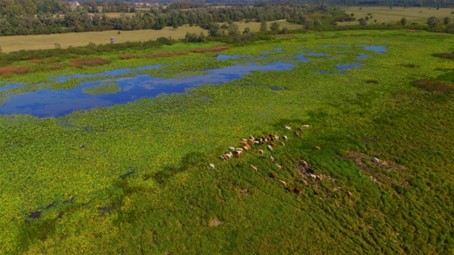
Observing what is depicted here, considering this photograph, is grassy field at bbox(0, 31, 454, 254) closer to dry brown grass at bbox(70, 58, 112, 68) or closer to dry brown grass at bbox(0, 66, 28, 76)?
dry brown grass at bbox(0, 66, 28, 76)

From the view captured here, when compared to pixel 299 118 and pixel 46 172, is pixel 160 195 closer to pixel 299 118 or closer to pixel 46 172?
pixel 46 172

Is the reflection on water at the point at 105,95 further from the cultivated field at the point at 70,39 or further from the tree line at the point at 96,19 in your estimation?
the tree line at the point at 96,19

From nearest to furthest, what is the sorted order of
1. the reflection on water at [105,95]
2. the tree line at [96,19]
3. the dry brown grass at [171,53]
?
the reflection on water at [105,95] → the dry brown grass at [171,53] → the tree line at [96,19]

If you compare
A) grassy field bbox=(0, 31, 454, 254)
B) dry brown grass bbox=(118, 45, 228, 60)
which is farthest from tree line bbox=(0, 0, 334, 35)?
grassy field bbox=(0, 31, 454, 254)

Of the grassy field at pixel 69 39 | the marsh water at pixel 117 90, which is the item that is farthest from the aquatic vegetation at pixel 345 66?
the grassy field at pixel 69 39

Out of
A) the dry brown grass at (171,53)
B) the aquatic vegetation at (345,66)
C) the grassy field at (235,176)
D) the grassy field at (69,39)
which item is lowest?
the grassy field at (235,176)

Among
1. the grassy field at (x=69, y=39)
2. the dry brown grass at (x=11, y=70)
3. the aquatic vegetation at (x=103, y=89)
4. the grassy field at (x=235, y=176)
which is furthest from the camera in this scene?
the grassy field at (x=69, y=39)
